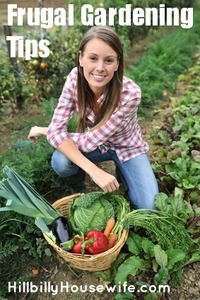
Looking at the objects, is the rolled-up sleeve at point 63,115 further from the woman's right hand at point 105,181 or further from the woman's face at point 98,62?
the woman's right hand at point 105,181

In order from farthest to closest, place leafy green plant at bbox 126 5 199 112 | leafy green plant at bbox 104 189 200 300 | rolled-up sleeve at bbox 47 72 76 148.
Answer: leafy green plant at bbox 126 5 199 112
rolled-up sleeve at bbox 47 72 76 148
leafy green plant at bbox 104 189 200 300

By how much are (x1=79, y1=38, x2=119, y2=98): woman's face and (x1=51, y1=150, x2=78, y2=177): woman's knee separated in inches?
21.6

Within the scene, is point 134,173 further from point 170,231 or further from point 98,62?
point 98,62

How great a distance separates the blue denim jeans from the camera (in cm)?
246

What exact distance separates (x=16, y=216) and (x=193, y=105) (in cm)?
213

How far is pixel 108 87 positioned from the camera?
7.52ft

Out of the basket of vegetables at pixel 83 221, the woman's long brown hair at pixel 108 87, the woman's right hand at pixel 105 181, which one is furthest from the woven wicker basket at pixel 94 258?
the woman's long brown hair at pixel 108 87

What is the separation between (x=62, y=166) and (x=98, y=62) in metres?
0.75

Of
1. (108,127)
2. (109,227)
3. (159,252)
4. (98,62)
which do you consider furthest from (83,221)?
(98,62)

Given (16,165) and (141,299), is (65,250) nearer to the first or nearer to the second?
(141,299)

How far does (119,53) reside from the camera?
2.15 metres

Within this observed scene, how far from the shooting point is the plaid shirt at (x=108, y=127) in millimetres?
2254

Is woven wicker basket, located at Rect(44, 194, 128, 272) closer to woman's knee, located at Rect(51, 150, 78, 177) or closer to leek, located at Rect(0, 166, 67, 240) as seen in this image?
leek, located at Rect(0, 166, 67, 240)

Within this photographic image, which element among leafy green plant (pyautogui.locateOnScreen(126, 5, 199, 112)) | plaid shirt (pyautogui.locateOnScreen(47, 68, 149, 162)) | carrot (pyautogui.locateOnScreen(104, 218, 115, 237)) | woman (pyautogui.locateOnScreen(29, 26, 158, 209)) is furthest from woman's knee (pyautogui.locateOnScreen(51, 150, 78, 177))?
leafy green plant (pyautogui.locateOnScreen(126, 5, 199, 112))
